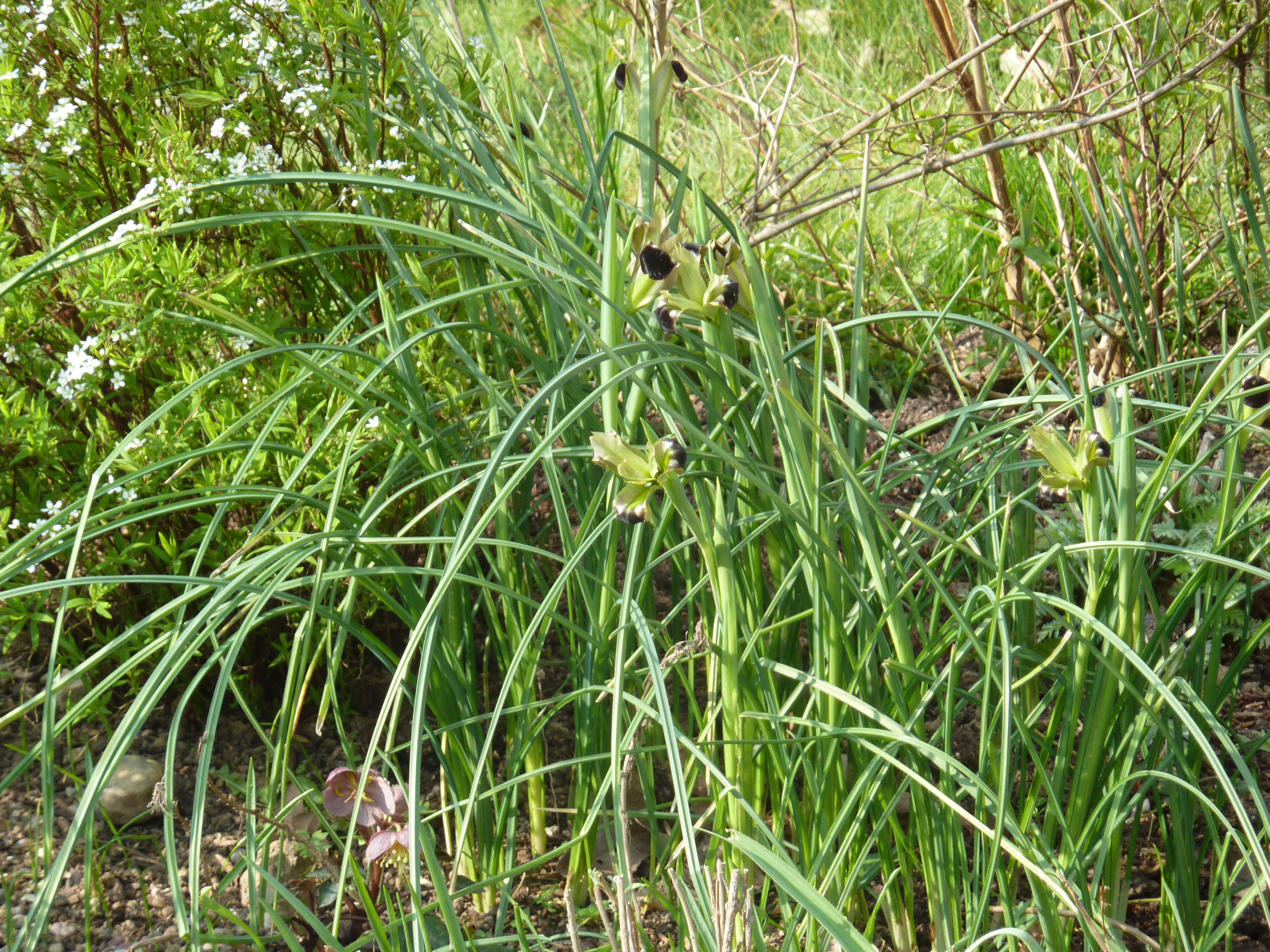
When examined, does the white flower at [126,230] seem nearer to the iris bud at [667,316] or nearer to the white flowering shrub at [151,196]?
the white flowering shrub at [151,196]

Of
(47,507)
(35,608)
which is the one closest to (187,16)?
(47,507)

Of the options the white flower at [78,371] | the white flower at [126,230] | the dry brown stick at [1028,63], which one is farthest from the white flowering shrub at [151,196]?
the dry brown stick at [1028,63]


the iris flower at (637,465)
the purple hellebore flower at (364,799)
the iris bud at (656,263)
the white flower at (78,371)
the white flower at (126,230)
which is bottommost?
the purple hellebore flower at (364,799)

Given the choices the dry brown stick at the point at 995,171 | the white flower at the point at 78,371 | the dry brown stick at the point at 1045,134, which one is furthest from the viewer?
the dry brown stick at the point at 995,171

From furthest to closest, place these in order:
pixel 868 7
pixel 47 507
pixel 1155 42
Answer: pixel 868 7, pixel 1155 42, pixel 47 507

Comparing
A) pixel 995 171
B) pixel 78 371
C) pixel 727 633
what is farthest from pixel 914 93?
pixel 78 371

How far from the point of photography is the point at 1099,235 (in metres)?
2.21

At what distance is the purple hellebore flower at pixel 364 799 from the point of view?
1.33m

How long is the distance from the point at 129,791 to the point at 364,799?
0.62 meters

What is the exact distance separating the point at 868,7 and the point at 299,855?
4588 millimetres

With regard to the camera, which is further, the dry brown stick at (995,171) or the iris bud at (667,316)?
the dry brown stick at (995,171)

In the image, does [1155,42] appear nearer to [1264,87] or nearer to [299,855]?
[1264,87]

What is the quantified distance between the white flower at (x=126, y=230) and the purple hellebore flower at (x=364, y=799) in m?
0.68

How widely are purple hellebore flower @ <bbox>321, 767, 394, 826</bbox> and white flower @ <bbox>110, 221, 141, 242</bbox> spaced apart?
0.68 metres
